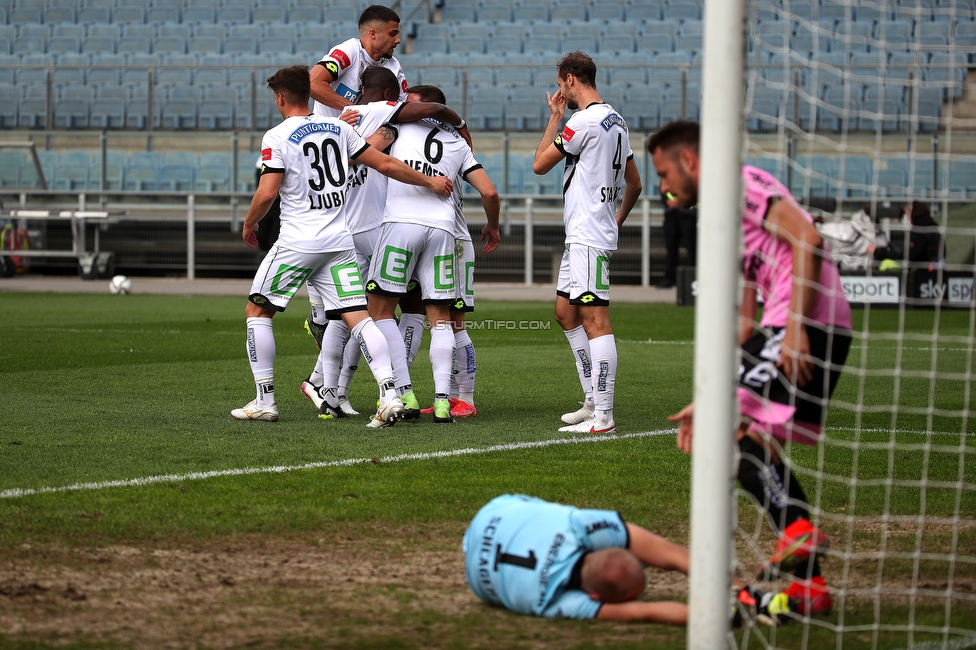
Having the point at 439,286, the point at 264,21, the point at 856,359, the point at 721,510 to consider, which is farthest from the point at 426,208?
the point at 264,21

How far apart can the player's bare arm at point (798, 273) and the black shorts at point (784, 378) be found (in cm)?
4

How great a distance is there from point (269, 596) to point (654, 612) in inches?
47.7

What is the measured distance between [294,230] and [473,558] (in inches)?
152

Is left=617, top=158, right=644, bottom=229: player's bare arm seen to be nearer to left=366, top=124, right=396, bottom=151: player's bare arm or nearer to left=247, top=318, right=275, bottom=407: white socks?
left=366, top=124, right=396, bottom=151: player's bare arm

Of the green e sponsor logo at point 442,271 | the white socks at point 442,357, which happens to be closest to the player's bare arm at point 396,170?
the green e sponsor logo at point 442,271

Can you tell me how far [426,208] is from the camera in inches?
289

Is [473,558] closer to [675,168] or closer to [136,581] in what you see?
[136,581]

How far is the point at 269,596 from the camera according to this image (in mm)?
3605

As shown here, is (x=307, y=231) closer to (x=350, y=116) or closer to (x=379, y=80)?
(x=350, y=116)

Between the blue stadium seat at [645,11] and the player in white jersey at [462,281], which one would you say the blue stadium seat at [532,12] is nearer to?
the blue stadium seat at [645,11]

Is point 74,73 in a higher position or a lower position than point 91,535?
higher

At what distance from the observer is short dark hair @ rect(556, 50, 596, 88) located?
6930 mm

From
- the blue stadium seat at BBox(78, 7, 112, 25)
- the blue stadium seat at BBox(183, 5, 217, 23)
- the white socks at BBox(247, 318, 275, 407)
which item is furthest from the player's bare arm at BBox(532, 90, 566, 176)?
the blue stadium seat at BBox(78, 7, 112, 25)

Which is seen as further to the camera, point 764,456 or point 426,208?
point 426,208
